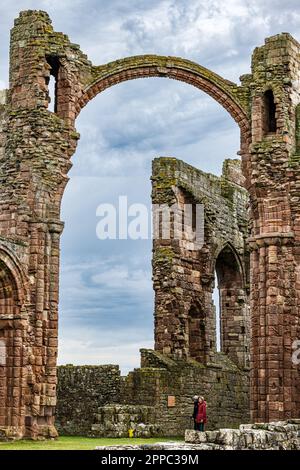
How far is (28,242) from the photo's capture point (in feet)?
73.4

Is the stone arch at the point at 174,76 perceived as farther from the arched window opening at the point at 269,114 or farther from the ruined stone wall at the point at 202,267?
the ruined stone wall at the point at 202,267

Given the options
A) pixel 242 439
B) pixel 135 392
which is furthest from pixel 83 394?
pixel 242 439

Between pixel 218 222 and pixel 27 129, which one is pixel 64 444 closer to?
pixel 27 129

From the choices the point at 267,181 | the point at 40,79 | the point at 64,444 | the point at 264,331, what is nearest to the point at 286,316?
the point at 264,331

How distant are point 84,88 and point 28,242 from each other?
3806 millimetres

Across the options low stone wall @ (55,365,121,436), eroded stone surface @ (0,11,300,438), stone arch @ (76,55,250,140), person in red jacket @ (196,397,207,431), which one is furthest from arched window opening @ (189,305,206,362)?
person in red jacket @ (196,397,207,431)

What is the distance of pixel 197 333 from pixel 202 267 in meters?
1.74

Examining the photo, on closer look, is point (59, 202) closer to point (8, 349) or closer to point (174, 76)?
point (8, 349)

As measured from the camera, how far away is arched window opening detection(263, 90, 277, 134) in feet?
78.6

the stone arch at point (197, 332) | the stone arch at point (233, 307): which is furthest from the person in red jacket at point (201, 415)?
the stone arch at point (233, 307)

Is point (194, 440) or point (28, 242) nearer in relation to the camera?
point (194, 440)

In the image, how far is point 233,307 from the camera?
104 feet

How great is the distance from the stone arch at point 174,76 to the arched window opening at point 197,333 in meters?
6.48

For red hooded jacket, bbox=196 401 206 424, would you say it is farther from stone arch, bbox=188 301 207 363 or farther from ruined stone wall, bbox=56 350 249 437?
stone arch, bbox=188 301 207 363
